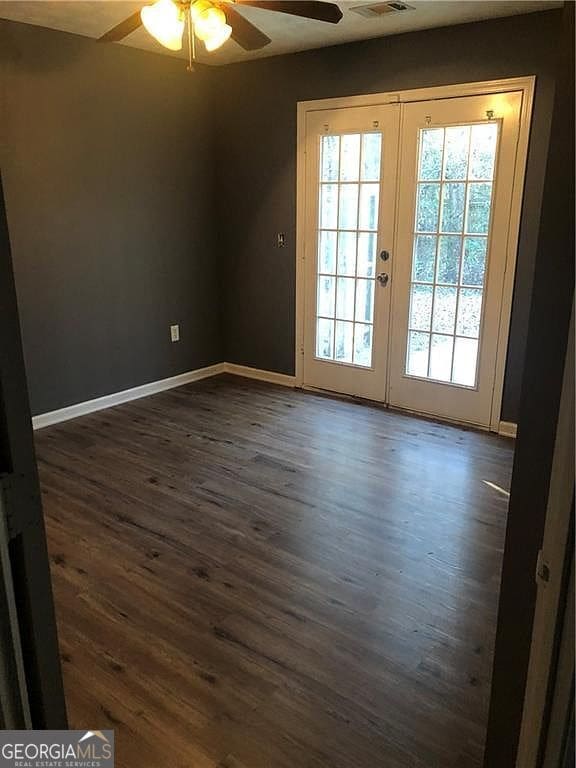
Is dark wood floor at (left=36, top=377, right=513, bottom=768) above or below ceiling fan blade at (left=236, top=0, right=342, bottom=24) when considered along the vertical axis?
below

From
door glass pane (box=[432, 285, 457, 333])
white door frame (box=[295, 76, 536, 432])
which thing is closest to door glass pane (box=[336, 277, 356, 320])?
white door frame (box=[295, 76, 536, 432])

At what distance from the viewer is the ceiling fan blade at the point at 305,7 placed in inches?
98.8

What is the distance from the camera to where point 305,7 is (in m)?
2.54

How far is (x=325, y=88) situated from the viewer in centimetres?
435

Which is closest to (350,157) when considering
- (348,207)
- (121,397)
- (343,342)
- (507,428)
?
(348,207)

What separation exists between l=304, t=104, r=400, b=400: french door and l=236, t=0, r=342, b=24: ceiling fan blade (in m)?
1.61

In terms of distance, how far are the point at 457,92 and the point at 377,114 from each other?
0.56 meters

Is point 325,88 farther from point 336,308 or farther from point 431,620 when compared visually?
point 431,620

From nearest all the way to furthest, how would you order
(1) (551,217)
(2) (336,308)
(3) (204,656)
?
(1) (551,217)
(3) (204,656)
(2) (336,308)

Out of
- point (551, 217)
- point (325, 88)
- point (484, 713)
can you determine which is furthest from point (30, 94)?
point (484, 713)

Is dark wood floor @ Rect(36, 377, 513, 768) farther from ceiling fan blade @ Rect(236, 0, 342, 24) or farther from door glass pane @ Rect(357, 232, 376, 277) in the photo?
ceiling fan blade @ Rect(236, 0, 342, 24)

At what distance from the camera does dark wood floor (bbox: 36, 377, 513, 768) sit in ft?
6.11

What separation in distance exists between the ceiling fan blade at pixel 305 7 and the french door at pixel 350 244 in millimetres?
1606

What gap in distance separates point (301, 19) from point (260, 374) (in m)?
2.66
